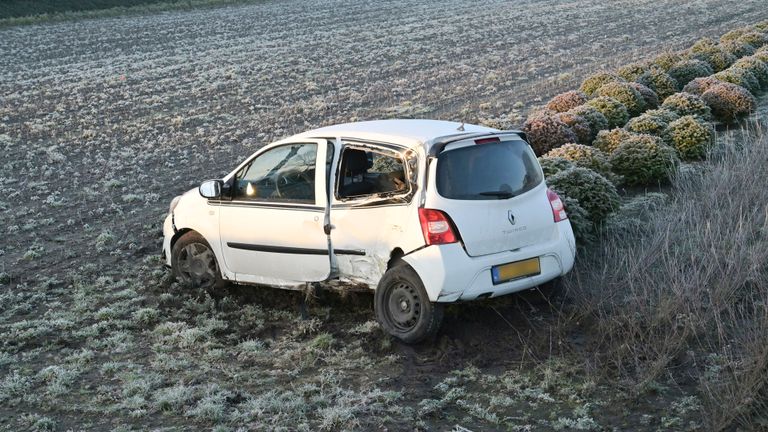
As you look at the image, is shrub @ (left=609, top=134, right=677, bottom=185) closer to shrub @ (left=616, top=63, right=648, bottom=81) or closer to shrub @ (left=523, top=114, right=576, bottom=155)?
shrub @ (left=523, top=114, right=576, bottom=155)

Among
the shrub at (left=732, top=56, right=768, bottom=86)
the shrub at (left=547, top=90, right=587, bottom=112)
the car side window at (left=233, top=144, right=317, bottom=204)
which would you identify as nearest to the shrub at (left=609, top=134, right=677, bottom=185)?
the shrub at (left=547, top=90, right=587, bottom=112)

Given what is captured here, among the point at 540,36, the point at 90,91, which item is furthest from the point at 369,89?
the point at 540,36

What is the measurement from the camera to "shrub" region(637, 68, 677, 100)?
1877cm

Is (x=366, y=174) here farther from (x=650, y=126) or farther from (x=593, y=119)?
(x=593, y=119)

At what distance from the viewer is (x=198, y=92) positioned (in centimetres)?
2544

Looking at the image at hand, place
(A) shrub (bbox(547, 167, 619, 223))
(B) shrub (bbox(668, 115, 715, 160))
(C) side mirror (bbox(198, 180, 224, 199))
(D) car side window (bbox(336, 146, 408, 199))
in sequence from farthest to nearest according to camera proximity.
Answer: (B) shrub (bbox(668, 115, 715, 160)) → (A) shrub (bbox(547, 167, 619, 223)) → (C) side mirror (bbox(198, 180, 224, 199)) → (D) car side window (bbox(336, 146, 408, 199))

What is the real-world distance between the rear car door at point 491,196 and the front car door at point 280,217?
128cm

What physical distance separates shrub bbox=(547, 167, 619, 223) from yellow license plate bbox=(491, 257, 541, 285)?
2.70 m

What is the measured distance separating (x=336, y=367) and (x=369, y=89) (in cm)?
1748

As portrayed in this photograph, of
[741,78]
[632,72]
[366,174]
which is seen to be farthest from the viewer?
[632,72]

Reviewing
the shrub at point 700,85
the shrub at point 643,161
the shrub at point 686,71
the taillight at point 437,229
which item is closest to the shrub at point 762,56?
the shrub at point 686,71

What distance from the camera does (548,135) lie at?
47.0ft

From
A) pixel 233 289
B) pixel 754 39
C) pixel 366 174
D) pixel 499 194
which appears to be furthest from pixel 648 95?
pixel 499 194

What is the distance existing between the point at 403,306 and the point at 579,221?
2.84 m
